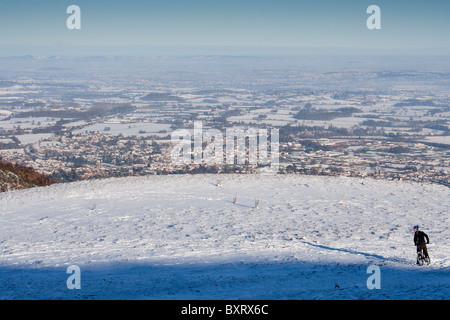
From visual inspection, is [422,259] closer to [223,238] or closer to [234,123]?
[223,238]

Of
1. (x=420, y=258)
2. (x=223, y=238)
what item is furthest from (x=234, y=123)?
(x=420, y=258)

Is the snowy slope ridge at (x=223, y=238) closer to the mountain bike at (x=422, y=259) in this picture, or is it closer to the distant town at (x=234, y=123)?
the mountain bike at (x=422, y=259)

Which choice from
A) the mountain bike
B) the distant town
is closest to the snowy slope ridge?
the mountain bike

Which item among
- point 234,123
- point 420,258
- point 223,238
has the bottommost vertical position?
point 223,238

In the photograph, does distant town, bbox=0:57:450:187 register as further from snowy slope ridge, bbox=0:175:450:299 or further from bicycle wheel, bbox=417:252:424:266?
bicycle wheel, bbox=417:252:424:266

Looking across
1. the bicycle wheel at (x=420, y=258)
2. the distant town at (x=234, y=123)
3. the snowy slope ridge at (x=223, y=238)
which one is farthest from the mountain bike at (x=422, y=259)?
the distant town at (x=234, y=123)
